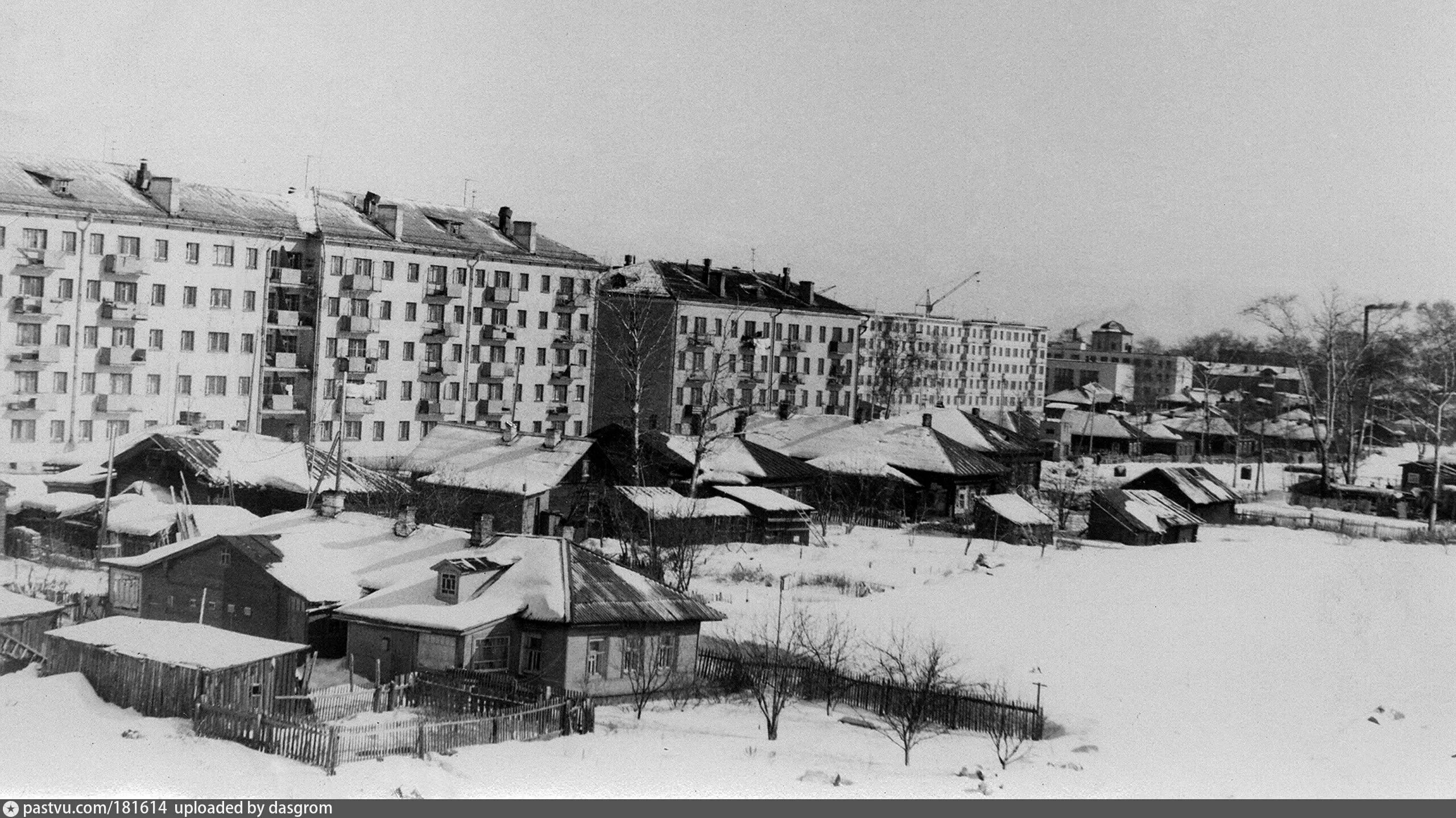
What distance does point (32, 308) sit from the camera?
89.5 ft

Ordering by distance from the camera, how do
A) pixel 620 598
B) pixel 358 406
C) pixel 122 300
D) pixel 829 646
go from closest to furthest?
1. pixel 620 598
2. pixel 829 646
3. pixel 122 300
4. pixel 358 406

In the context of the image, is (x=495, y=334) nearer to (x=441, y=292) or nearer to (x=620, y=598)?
(x=441, y=292)

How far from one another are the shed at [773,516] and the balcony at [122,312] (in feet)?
54.0

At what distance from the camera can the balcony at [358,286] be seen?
41.2 meters

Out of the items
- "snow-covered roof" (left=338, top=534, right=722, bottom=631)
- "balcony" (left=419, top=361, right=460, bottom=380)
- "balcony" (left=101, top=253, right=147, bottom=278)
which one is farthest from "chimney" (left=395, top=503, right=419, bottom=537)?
"balcony" (left=419, top=361, right=460, bottom=380)

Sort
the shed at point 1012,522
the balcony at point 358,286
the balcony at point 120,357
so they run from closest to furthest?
the balcony at point 120,357
the shed at point 1012,522
the balcony at point 358,286

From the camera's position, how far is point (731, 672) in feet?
71.3

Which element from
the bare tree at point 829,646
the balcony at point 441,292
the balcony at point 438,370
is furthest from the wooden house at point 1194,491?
the balcony at point 441,292

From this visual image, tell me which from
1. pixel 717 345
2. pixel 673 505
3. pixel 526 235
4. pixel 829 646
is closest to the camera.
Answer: pixel 829 646

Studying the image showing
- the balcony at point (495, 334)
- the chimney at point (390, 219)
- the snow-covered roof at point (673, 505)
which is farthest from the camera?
the balcony at point (495, 334)

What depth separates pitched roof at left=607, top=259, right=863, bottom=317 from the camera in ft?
182

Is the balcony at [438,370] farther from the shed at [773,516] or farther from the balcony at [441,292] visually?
the shed at [773,516]

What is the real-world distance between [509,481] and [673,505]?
15.4ft

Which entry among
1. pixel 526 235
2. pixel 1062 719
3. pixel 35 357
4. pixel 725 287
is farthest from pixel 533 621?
pixel 725 287
